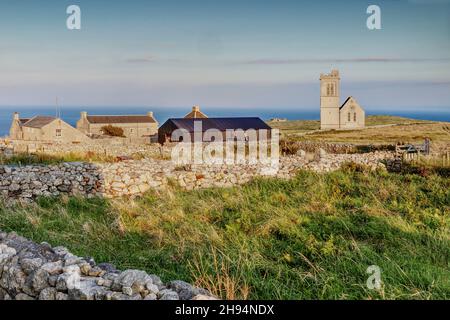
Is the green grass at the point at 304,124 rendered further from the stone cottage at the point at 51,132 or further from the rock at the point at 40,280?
the rock at the point at 40,280

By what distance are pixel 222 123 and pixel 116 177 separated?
10.7 m

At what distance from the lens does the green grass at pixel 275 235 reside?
466 cm

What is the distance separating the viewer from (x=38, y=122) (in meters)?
34.0

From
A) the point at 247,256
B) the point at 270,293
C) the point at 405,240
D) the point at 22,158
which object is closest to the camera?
the point at 270,293

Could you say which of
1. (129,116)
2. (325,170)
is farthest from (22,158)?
(129,116)

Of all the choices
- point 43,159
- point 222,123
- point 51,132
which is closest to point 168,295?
point 43,159

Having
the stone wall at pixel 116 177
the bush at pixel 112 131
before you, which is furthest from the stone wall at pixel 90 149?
the bush at pixel 112 131

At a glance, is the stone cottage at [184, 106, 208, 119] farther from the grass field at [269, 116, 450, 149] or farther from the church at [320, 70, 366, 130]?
the church at [320, 70, 366, 130]

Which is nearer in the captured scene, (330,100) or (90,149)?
(90,149)

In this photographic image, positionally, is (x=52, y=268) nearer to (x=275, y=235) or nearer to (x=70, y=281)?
(x=70, y=281)

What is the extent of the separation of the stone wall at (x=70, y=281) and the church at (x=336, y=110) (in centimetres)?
1619

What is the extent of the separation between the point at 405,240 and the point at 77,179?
22.5 ft
